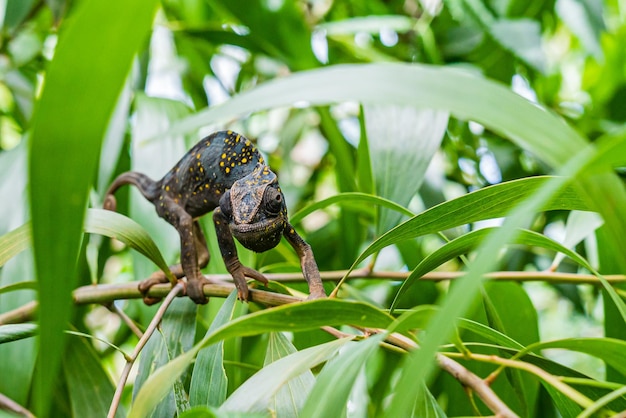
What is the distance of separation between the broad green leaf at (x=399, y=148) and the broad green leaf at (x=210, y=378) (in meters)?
0.36

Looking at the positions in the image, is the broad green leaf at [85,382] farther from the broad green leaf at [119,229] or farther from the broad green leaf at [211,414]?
the broad green leaf at [211,414]

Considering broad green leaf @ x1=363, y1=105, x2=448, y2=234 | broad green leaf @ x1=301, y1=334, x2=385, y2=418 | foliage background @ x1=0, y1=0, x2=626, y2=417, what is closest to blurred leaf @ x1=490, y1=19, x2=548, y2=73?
foliage background @ x1=0, y1=0, x2=626, y2=417

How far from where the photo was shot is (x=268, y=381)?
20.7 inches

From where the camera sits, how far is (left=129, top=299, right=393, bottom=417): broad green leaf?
467 millimetres

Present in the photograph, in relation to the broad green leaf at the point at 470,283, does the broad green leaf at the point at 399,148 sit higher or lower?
higher

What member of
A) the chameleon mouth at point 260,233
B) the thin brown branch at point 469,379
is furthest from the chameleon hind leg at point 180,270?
the thin brown branch at point 469,379

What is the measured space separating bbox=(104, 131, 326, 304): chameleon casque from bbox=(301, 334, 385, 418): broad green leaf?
262 mm

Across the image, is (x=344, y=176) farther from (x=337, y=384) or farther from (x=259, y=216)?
(x=337, y=384)

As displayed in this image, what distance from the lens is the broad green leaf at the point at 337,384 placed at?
44cm

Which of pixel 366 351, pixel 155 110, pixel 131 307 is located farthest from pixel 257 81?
pixel 366 351

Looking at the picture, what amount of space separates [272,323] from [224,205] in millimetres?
380

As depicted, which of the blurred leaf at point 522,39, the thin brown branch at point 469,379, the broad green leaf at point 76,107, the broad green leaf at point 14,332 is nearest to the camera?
the broad green leaf at point 76,107

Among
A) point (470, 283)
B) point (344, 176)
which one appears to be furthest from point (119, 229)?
point (344, 176)

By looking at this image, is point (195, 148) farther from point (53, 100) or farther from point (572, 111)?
point (572, 111)
